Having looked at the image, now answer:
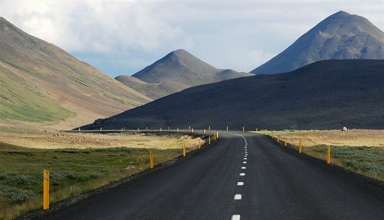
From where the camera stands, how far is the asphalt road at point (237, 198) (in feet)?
54.9

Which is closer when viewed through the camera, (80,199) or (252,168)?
(80,199)

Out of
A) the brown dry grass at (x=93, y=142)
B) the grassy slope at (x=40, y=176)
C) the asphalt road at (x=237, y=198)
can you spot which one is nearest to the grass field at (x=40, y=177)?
the grassy slope at (x=40, y=176)

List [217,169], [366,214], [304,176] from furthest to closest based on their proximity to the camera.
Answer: [217,169], [304,176], [366,214]

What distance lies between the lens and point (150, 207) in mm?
18359

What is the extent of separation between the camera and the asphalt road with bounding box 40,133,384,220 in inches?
659

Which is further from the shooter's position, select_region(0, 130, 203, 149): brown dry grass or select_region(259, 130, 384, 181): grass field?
select_region(0, 130, 203, 149): brown dry grass

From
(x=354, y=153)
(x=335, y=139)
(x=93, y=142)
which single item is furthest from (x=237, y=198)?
(x=335, y=139)

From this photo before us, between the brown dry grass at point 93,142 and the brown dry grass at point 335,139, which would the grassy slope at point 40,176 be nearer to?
the brown dry grass at point 93,142

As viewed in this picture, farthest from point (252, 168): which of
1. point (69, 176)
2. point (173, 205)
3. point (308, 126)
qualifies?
point (308, 126)

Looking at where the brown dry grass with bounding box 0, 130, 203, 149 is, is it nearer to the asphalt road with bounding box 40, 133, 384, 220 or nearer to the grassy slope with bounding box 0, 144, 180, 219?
the grassy slope with bounding box 0, 144, 180, 219

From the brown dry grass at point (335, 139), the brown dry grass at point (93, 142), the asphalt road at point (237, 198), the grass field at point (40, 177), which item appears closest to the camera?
the asphalt road at point (237, 198)

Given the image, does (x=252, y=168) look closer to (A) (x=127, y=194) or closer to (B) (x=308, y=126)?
(A) (x=127, y=194)

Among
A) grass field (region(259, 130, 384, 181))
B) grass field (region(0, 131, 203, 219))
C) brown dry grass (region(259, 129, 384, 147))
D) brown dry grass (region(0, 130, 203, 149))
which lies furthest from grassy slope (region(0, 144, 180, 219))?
brown dry grass (region(259, 129, 384, 147))

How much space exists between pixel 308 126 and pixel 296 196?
523 ft
